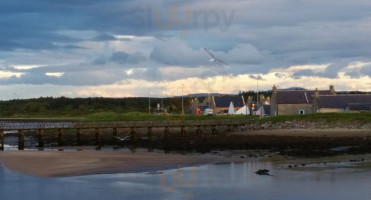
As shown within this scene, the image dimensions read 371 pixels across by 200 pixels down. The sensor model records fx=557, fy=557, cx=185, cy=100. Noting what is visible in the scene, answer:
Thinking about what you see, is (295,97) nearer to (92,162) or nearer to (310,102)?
(310,102)

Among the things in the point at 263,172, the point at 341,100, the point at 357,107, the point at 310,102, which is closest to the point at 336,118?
the point at 357,107

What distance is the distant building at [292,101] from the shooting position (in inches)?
3698

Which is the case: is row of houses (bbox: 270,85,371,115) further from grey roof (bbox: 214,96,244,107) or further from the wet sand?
the wet sand

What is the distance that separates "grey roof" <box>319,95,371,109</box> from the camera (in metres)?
86.9

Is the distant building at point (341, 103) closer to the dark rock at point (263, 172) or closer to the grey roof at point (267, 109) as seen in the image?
the grey roof at point (267, 109)

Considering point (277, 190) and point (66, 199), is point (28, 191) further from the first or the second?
point (277, 190)

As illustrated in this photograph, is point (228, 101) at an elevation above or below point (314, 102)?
above

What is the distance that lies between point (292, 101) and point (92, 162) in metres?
55.9

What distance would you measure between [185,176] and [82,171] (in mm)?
8297

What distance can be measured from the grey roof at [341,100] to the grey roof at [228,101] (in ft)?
117

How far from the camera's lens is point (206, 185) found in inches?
1259

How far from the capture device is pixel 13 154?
53344 millimetres

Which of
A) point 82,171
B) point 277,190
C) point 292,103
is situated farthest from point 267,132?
point 277,190

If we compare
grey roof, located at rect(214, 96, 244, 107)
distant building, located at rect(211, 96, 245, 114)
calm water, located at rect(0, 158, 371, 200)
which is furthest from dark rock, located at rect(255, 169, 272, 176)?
grey roof, located at rect(214, 96, 244, 107)
